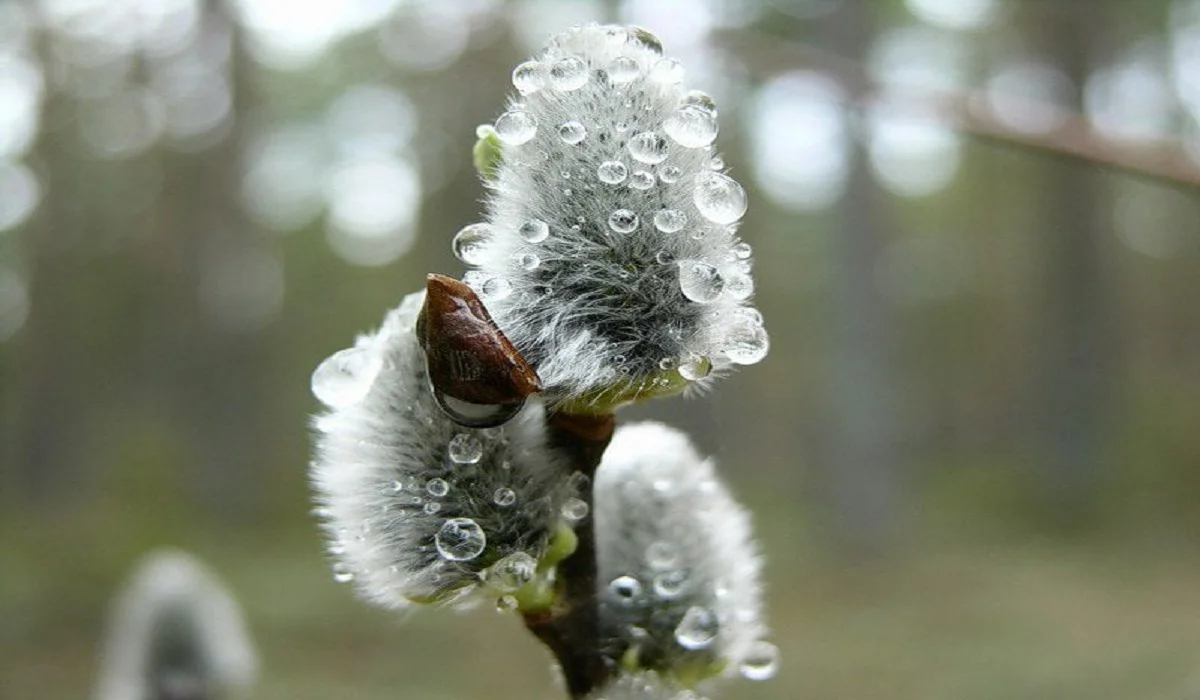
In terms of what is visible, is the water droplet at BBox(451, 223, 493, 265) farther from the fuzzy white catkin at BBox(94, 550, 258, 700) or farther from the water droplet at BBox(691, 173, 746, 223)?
the fuzzy white catkin at BBox(94, 550, 258, 700)

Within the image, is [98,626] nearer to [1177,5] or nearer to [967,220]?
[1177,5]

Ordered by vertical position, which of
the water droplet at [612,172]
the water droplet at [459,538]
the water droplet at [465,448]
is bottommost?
the water droplet at [459,538]

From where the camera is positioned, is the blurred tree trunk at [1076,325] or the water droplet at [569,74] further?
the blurred tree trunk at [1076,325]

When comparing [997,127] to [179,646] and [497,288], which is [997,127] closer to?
[497,288]

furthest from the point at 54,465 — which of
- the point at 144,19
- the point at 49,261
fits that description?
the point at 144,19

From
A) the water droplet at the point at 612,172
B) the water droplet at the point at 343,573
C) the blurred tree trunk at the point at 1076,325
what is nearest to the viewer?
the water droplet at the point at 612,172

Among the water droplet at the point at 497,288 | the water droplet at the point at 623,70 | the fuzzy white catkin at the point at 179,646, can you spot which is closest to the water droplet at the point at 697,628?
the water droplet at the point at 497,288

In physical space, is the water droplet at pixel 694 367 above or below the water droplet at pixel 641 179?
below

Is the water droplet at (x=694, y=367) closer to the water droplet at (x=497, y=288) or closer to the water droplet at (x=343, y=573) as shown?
the water droplet at (x=497, y=288)
